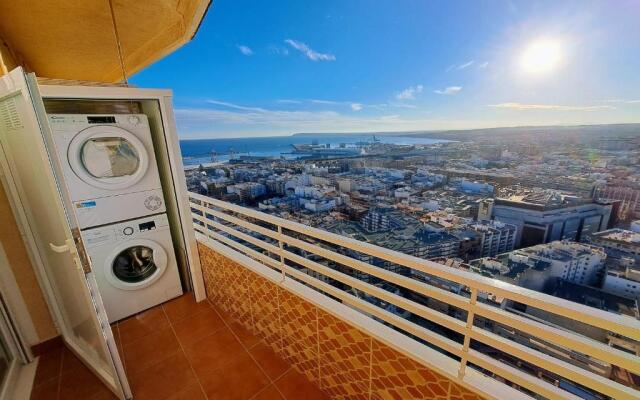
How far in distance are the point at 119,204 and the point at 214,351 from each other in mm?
1347

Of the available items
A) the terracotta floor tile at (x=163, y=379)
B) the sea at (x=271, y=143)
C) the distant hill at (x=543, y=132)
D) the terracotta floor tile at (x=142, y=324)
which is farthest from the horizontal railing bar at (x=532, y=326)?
the sea at (x=271, y=143)

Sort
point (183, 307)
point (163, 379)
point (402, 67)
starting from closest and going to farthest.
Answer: point (163, 379) < point (183, 307) < point (402, 67)

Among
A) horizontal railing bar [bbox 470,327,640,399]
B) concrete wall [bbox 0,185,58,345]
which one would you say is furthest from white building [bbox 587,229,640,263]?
concrete wall [bbox 0,185,58,345]

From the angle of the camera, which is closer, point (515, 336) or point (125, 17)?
point (515, 336)

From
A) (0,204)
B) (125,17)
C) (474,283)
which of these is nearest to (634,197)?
(474,283)

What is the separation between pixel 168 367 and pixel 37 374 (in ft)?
2.88

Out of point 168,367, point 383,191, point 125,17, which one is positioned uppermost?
point 125,17

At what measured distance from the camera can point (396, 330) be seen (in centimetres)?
115

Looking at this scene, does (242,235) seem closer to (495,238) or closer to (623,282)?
(623,282)

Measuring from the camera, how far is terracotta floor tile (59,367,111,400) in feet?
4.85

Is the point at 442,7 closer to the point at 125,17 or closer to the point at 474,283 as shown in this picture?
the point at 125,17

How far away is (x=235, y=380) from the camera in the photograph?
5.09 feet

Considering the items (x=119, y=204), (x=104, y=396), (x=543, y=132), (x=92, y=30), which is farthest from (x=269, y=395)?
(x=543, y=132)

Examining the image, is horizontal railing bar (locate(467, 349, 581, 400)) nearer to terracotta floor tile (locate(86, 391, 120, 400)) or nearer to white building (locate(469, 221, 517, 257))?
terracotta floor tile (locate(86, 391, 120, 400))
